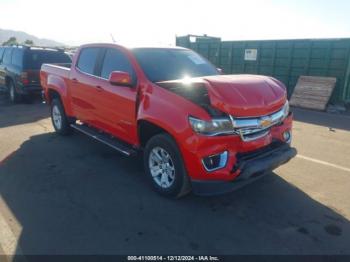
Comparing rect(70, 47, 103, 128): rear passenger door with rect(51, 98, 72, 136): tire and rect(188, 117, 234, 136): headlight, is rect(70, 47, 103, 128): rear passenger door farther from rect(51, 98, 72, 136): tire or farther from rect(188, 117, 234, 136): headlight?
rect(188, 117, 234, 136): headlight

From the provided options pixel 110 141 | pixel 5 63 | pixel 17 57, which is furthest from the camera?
pixel 5 63

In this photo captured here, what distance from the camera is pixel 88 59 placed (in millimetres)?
5879

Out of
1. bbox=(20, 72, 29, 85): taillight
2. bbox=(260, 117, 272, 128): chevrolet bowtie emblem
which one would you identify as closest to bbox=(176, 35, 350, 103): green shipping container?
bbox=(20, 72, 29, 85): taillight

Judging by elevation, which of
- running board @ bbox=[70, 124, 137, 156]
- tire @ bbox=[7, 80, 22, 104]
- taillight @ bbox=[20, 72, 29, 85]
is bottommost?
tire @ bbox=[7, 80, 22, 104]

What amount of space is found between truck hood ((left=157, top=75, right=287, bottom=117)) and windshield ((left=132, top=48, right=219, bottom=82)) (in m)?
0.50

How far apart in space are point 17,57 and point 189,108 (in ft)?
30.5

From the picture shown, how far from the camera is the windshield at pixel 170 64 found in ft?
15.2

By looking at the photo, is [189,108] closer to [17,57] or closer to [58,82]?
[58,82]

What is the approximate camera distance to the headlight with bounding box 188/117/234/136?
3621 millimetres

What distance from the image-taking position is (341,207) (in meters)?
4.05

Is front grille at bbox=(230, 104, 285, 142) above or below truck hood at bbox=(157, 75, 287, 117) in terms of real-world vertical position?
below

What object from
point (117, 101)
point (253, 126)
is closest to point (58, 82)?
point (117, 101)

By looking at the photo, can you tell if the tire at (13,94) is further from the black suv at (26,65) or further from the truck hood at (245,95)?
the truck hood at (245,95)

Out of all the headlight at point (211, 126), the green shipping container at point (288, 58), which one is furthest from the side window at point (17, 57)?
the headlight at point (211, 126)
